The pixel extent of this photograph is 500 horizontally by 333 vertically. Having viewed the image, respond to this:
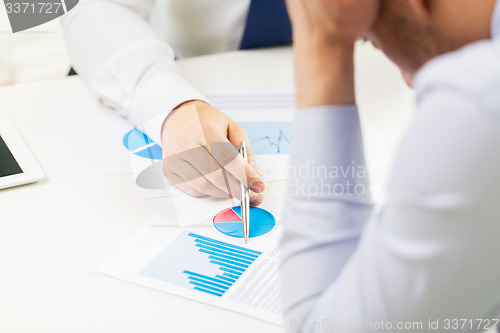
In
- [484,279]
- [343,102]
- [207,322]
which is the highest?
[343,102]

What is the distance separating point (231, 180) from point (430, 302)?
407 millimetres

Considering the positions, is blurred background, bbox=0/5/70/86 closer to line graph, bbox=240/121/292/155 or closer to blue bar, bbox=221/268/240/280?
line graph, bbox=240/121/292/155

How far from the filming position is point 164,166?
2.73 ft

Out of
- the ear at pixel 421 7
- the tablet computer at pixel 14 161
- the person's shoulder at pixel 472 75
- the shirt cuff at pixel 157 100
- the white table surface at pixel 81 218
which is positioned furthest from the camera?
the shirt cuff at pixel 157 100

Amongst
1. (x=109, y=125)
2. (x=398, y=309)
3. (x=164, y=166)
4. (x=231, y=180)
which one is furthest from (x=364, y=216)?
(x=109, y=125)

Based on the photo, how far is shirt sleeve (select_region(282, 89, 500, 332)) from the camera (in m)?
0.34

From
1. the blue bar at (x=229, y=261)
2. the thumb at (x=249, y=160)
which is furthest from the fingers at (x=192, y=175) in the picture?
the blue bar at (x=229, y=261)

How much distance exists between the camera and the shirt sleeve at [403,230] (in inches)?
13.5

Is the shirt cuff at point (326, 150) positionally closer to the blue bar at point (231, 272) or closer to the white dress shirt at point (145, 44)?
the blue bar at point (231, 272)

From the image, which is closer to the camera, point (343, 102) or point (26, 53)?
point (343, 102)

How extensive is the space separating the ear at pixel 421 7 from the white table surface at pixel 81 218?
0.33 metres

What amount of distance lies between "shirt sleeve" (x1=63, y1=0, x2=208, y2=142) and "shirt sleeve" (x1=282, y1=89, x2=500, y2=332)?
0.50 m

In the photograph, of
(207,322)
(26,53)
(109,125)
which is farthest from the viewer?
(26,53)

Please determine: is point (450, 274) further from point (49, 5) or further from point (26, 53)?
point (26, 53)
